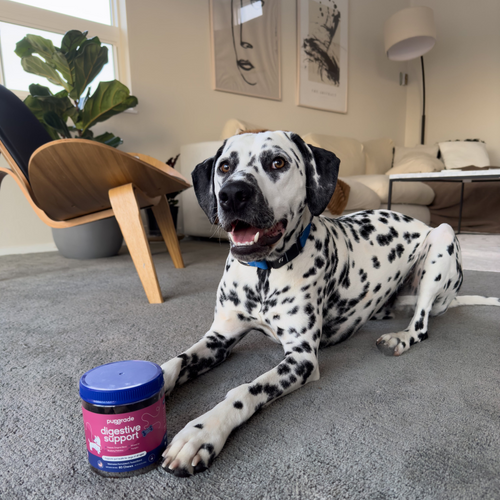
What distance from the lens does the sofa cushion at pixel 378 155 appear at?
231 inches

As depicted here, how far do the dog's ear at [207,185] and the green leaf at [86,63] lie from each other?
8.24 feet

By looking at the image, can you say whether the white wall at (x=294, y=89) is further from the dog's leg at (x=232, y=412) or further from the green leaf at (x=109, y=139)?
the dog's leg at (x=232, y=412)

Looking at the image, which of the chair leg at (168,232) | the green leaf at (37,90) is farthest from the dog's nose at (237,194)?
the green leaf at (37,90)

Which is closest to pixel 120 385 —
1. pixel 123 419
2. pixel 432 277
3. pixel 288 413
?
pixel 123 419

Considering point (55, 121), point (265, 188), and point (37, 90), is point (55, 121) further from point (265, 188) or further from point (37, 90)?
point (265, 188)

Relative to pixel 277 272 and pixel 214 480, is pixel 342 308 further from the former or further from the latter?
pixel 214 480

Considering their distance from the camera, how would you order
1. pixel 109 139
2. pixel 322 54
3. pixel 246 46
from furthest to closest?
pixel 322 54, pixel 246 46, pixel 109 139

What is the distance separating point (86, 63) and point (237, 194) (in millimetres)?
2865

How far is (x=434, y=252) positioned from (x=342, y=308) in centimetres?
46

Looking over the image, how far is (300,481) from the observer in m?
0.75

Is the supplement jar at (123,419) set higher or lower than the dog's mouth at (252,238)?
lower

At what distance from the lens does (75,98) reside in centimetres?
330

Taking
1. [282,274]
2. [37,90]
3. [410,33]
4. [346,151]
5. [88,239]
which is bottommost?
[88,239]

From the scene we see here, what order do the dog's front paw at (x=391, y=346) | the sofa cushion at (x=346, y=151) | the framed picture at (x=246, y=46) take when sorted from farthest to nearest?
the sofa cushion at (x=346, y=151) → the framed picture at (x=246, y=46) → the dog's front paw at (x=391, y=346)
